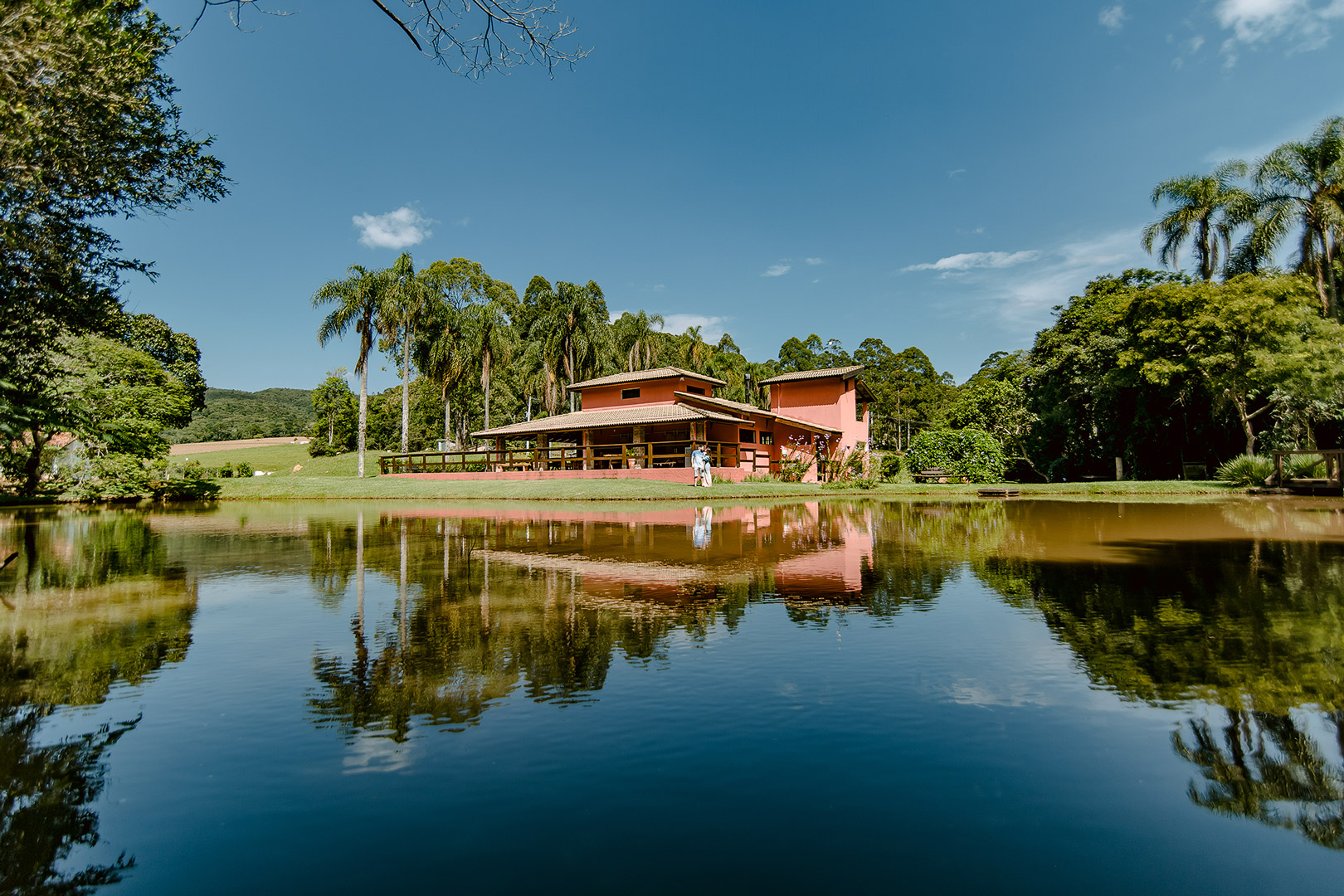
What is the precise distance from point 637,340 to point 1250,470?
1642 inches

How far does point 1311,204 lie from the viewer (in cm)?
2739

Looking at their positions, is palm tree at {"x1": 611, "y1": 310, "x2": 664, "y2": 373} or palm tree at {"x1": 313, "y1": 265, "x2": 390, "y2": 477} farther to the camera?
palm tree at {"x1": 611, "y1": 310, "x2": 664, "y2": 373}

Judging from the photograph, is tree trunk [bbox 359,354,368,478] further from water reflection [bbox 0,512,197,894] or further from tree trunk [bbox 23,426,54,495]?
water reflection [bbox 0,512,197,894]

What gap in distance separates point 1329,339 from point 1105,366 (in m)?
11.3

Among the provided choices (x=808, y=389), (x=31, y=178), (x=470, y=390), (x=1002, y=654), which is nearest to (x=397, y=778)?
(x=1002, y=654)

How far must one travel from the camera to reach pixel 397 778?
10.5 ft

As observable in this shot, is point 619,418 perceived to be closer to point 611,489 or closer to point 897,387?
point 611,489

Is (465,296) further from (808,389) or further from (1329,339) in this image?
(1329,339)

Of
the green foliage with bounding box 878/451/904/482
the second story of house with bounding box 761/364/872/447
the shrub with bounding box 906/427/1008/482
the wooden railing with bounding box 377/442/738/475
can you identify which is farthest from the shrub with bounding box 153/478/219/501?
the shrub with bounding box 906/427/1008/482

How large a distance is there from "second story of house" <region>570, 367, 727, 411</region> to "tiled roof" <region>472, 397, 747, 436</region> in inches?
33.3

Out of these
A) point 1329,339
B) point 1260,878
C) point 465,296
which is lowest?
point 1260,878

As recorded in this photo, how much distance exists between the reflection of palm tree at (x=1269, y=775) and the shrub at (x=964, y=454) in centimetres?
3080

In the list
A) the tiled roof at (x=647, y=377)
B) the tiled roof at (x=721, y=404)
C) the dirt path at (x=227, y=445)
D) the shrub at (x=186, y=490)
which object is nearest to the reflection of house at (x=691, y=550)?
the tiled roof at (x=721, y=404)

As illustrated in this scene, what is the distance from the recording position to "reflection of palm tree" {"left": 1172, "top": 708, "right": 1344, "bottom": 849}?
2857 mm
